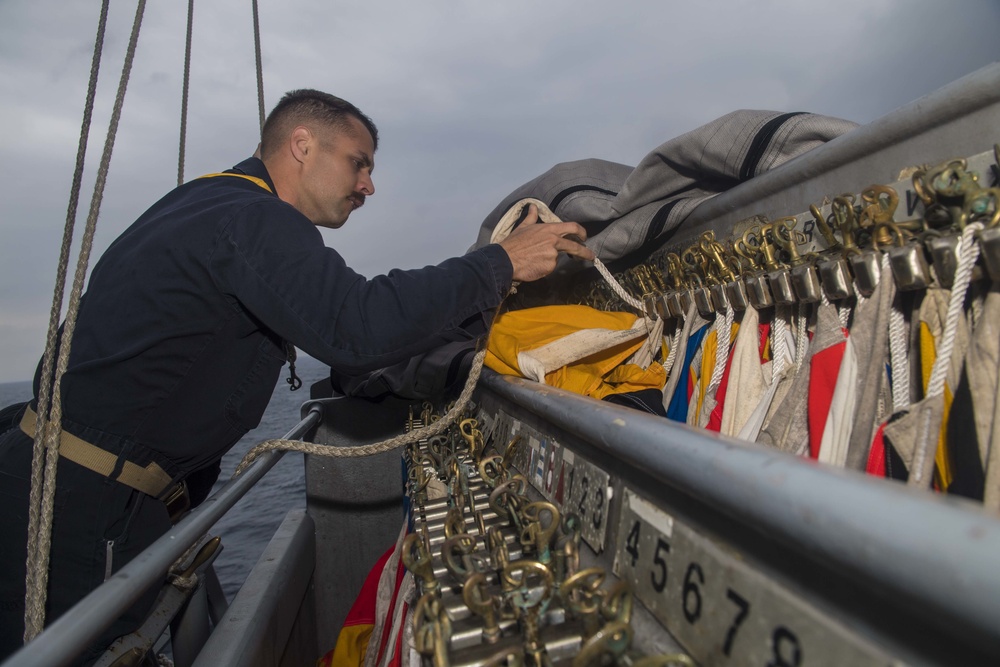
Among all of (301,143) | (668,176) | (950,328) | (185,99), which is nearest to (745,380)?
(950,328)

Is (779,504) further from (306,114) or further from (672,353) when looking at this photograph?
(306,114)

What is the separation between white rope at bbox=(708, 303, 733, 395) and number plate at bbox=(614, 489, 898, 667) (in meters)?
0.54

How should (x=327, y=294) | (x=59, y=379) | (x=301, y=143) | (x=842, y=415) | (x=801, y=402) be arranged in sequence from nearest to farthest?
(x=842, y=415) → (x=801, y=402) → (x=59, y=379) → (x=327, y=294) → (x=301, y=143)

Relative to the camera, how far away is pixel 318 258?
1.25 meters

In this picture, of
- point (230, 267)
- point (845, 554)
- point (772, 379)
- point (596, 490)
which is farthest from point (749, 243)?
point (230, 267)

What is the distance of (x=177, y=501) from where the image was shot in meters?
1.54

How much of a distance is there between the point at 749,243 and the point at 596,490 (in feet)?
2.04

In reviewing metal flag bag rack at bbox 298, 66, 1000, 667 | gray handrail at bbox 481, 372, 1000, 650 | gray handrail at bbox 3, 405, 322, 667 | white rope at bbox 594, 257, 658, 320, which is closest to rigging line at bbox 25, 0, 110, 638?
gray handrail at bbox 3, 405, 322, 667

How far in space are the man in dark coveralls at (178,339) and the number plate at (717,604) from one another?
74 centimetres

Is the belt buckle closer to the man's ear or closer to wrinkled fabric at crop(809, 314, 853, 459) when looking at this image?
the man's ear

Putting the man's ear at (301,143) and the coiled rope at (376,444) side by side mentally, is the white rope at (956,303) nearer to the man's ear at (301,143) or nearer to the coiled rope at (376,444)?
the coiled rope at (376,444)

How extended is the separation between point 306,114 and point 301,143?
115 mm

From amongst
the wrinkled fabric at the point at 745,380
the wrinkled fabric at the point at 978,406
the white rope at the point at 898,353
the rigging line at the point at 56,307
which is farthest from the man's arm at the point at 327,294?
the wrinkled fabric at the point at 978,406

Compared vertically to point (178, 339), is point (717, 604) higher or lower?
lower
